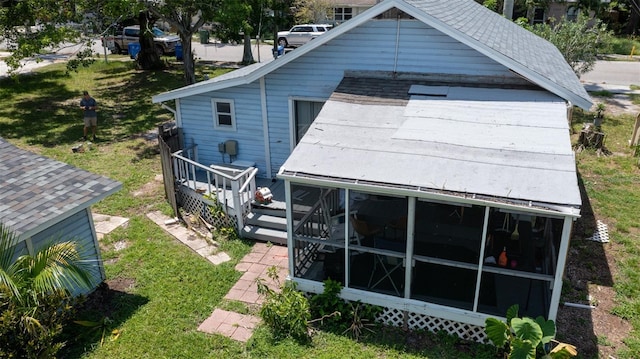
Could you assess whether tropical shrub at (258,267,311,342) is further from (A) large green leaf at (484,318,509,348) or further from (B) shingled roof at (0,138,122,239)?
(B) shingled roof at (0,138,122,239)

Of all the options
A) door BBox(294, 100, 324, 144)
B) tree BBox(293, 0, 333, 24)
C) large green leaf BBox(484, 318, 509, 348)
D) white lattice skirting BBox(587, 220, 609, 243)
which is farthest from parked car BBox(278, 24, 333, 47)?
large green leaf BBox(484, 318, 509, 348)

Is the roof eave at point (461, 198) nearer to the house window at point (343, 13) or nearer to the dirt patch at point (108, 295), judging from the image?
the dirt patch at point (108, 295)

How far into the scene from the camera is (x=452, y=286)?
8.52 meters

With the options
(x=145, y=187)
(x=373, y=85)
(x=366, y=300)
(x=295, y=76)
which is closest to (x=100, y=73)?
(x=145, y=187)

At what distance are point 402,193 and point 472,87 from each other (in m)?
4.40

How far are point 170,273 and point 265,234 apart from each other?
2.12 meters

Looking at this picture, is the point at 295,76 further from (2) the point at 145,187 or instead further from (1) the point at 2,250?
(1) the point at 2,250

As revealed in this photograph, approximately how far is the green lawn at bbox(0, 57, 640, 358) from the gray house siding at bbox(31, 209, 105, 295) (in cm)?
53

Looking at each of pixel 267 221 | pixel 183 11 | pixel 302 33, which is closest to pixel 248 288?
pixel 267 221

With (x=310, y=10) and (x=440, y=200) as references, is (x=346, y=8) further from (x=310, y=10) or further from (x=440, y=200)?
(x=440, y=200)

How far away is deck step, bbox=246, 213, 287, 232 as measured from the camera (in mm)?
10930

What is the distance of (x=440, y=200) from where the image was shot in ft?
23.4

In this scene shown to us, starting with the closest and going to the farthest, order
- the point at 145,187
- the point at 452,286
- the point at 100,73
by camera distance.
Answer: the point at 452,286
the point at 145,187
the point at 100,73

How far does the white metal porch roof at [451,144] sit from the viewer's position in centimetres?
717
